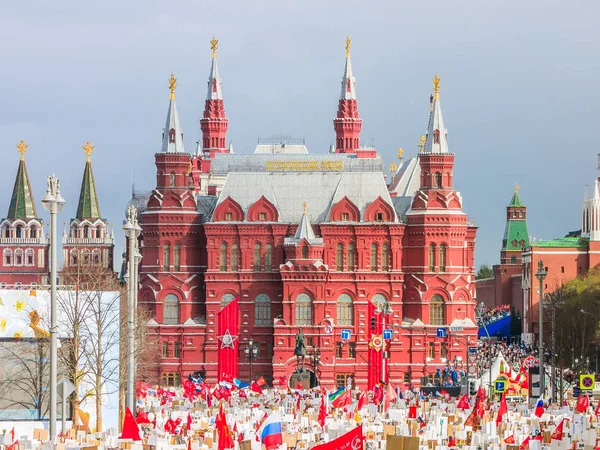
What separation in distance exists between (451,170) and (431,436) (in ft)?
278

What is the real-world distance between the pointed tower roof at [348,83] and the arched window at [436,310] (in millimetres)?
32658

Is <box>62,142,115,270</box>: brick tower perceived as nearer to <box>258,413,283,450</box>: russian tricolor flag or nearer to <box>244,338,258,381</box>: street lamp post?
<box>244,338,258,381</box>: street lamp post

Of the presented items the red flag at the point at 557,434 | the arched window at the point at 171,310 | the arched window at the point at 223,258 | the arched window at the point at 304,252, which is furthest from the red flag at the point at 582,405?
the arched window at the point at 171,310

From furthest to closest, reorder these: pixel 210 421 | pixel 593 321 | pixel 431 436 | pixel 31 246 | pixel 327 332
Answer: pixel 31 246, pixel 327 332, pixel 593 321, pixel 210 421, pixel 431 436

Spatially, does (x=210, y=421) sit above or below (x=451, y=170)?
below

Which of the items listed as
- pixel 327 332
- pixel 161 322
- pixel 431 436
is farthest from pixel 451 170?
pixel 431 436

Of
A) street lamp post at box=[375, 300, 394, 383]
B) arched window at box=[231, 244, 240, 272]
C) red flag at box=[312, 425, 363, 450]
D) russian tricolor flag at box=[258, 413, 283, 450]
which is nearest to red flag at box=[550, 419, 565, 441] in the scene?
russian tricolor flag at box=[258, 413, 283, 450]

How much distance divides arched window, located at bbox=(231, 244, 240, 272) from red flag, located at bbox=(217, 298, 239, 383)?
8.85 feet

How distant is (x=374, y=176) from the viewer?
5556 inches

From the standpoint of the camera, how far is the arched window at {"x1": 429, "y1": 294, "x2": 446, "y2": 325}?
136750mm

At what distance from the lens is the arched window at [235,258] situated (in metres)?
138

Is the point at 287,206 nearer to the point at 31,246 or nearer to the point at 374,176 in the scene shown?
the point at 374,176

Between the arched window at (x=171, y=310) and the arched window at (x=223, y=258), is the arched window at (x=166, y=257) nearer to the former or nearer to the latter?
the arched window at (x=171, y=310)

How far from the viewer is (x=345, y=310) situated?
13800cm
